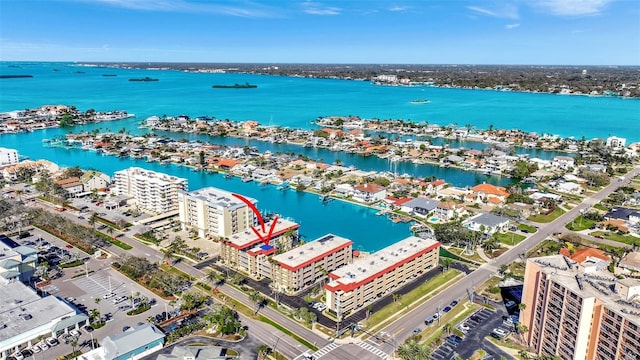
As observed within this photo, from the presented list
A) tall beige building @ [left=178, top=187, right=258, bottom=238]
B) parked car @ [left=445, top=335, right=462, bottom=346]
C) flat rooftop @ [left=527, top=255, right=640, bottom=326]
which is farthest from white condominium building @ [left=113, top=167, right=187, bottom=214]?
flat rooftop @ [left=527, top=255, right=640, bottom=326]

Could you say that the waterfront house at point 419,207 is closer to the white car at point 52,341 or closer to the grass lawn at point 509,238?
the grass lawn at point 509,238

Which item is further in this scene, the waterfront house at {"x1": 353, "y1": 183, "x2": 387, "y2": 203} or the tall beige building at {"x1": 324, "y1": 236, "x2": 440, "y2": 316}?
the waterfront house at {"x1": 353, "y1": 183, "x2": 387, "y2": 203}

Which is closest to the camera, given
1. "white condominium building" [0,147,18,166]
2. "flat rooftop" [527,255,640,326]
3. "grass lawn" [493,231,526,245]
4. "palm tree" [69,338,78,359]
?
"flat rooftop" [527,255,640,326]

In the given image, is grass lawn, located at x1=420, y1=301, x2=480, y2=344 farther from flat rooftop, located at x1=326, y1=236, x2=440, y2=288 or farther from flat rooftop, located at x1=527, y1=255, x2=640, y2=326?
flat rooftop, located at x1=527, y1=255, x2=640, y2=326

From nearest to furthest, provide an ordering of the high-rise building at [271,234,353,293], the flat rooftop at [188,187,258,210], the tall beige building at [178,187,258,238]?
the high-rise building at [271,234,353,293] → the tall beige building at [178,187,258,238] → the flat rooftop at [188,187,258,210]

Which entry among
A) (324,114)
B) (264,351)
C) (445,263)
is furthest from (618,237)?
(324,114)

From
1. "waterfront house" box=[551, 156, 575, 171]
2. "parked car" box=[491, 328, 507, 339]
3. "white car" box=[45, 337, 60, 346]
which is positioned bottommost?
"white car" box=[45, 337, 60, 346]

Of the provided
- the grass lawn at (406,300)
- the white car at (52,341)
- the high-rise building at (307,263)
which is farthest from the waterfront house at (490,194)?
the white car at (52,341)
